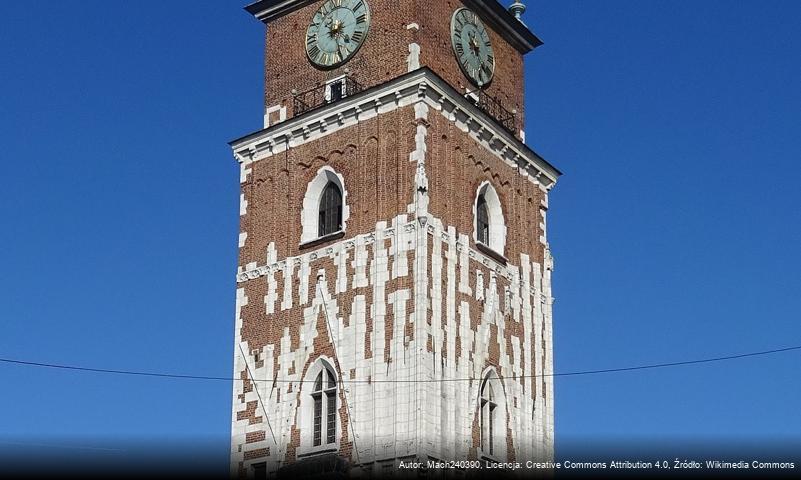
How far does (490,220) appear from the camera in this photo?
176 ft

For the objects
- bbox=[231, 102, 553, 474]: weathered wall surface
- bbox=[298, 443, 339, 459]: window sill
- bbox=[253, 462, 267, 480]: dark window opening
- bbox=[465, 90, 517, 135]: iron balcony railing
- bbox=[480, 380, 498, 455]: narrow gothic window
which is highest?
bbox=[465, 90, 517, 135]: iron balcony railing

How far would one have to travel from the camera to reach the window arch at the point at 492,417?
49.4m

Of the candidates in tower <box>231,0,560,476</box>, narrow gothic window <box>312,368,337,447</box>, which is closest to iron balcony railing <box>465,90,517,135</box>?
tower <box>231,0,560,476</box>

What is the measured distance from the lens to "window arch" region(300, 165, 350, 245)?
5175 cm

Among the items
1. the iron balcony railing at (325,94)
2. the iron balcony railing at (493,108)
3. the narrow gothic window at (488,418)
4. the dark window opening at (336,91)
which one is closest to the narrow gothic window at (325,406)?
the narrow gothic window at (488,418)

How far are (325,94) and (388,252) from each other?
298 inches

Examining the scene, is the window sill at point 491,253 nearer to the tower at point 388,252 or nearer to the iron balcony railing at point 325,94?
the tower at point 388,252

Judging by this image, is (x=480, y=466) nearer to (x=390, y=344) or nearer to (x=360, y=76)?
(x=390, y=344)

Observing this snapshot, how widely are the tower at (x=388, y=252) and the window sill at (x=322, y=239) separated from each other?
0.05 meters

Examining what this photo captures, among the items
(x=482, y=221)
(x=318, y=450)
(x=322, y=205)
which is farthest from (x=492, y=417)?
(x=322, y=205)

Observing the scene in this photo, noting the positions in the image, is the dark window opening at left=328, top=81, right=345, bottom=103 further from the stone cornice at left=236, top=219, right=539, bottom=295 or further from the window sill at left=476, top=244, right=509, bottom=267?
the window sill at left=476, top=244, right=509, bottom=267

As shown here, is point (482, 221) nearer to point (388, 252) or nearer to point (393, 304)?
point (388, 252)

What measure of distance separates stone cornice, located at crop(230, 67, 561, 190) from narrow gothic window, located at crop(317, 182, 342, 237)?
213 centimetres

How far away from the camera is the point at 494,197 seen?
5341cm
